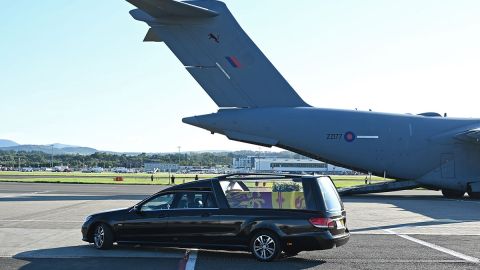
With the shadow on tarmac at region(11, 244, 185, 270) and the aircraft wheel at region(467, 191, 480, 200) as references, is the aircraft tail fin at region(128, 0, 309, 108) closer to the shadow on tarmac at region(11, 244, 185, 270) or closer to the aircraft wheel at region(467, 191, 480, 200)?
the aircraft wheel at region(467, 191, 480, 200)

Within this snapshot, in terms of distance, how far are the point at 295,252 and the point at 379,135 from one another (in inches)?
800

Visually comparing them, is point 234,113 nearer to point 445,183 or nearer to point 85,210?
point 85,210

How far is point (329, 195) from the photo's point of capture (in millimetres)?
10992

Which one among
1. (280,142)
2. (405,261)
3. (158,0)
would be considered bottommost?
(405,261)

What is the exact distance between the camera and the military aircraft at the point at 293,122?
28.3 m

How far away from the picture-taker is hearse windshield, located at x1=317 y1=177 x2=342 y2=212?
10.8m

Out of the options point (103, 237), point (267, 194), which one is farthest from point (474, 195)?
point (103, 237)

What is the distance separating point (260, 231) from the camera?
35.3 ft

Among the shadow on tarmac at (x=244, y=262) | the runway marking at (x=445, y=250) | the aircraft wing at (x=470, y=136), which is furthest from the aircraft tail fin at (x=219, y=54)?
the shadow on tarmac at (x=244, y=262)

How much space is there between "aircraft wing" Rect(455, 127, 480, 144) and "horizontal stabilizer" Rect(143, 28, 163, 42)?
1661 centimetres

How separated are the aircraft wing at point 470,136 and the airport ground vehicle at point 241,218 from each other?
66.6ft

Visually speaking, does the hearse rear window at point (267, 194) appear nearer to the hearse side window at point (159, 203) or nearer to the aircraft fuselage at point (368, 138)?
the hearse side window at point (159, 203)

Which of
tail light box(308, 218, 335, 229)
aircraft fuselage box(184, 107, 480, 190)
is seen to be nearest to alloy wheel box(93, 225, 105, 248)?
tail light box(308, 218, 335, 229)

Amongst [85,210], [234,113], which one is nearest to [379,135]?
[234,113]
